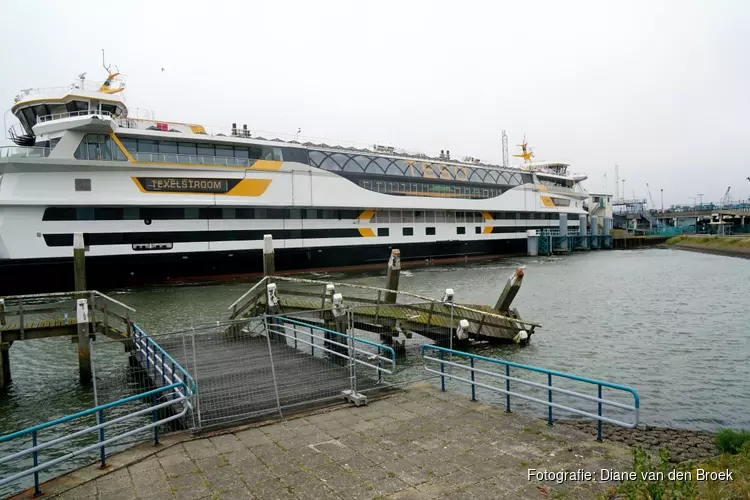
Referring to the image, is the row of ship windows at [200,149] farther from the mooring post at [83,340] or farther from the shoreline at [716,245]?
the shoreline at [716,245]

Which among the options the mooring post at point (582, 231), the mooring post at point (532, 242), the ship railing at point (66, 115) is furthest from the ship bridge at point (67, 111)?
the mooring post at point (582, 231)

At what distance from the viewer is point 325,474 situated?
5387 millimetres

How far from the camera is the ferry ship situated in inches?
960

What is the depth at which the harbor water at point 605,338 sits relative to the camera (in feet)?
33.6

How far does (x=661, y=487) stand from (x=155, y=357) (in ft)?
28.6

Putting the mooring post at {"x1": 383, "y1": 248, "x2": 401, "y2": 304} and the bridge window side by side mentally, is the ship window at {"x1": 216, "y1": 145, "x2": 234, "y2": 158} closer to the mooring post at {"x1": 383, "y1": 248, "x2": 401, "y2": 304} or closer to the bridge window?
the bridge window

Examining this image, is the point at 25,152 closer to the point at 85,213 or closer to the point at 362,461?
the point at 85,213

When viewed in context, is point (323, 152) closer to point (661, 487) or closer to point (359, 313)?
point (359, 313)

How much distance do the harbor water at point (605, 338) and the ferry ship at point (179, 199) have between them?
8.68 feet

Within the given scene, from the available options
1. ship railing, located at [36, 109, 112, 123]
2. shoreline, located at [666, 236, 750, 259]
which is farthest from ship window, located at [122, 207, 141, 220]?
shoreline, located at [666, 236, 750, 259]

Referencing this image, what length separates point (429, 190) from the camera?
4197 cm

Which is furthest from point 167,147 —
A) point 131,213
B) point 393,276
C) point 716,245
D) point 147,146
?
point 716,245

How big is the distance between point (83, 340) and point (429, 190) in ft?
110

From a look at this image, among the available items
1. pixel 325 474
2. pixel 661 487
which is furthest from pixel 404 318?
pixel 661 487
